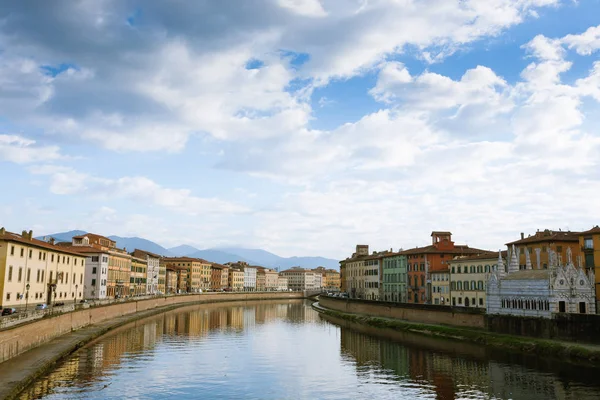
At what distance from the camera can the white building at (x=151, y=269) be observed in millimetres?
156875

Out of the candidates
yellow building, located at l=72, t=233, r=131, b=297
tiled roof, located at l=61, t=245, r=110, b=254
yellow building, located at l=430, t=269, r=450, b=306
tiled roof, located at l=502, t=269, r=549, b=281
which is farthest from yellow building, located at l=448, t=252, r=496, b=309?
yellow building, located at l=72, t=233, r=131, b=297

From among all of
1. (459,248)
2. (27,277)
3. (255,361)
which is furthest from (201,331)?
(459,248)

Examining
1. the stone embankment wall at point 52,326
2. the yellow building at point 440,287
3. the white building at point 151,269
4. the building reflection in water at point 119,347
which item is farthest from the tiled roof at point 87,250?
the yellow building at point 440,287

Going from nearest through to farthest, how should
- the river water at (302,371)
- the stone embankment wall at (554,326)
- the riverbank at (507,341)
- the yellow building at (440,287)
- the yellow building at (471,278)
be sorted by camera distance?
1. the river water at (302,371)
2. the riverbank at (507,341)
3. the stone embankment wall at (554,326)
4. the yellow building at (471,278)
5. the yellow building at (440,287)

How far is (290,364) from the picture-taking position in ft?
168

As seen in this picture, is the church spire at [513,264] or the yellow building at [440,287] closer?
the church spire at [513,264]

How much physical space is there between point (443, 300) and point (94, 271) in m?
65.1

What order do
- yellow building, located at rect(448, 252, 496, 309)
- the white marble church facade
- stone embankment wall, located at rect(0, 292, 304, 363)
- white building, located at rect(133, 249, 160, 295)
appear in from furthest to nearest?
white building, located at rect(133, 249, 160, 295)
yellow building, located at rect(448, 252, 496, 309)
the white marble church facade
stone embankment wall, located at rect(0, 292, 304, 363)

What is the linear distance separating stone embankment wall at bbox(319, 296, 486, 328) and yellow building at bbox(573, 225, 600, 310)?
45.8 feet

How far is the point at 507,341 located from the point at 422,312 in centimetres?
2536

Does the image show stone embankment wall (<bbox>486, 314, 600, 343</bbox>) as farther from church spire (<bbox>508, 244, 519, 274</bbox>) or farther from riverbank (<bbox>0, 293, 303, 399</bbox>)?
riverbank (<bbox>0, 293, 303, 399</bbox>)

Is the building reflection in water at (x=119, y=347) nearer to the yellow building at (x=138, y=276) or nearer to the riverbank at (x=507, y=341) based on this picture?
the riverbank at (x=507, y=341)

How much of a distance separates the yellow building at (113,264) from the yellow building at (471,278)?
6710 cm

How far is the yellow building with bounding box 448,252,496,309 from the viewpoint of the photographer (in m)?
86.1
